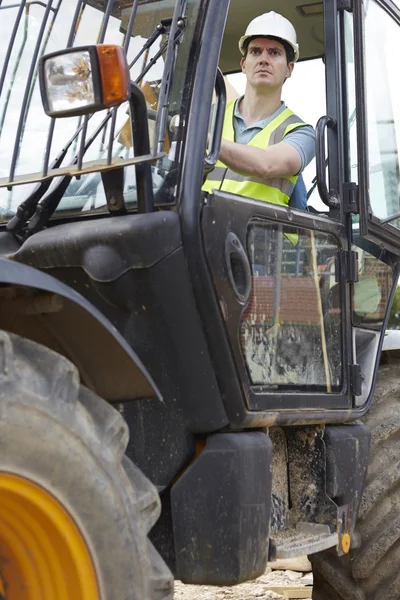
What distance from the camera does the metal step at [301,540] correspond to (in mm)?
2918

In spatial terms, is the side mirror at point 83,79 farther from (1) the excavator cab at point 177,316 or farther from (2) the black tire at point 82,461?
(2) the black tire at point 82,461

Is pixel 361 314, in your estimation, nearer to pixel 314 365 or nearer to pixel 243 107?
pixel 314 365

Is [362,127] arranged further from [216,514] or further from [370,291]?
[216,514]

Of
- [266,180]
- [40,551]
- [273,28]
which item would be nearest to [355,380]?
[266,180]

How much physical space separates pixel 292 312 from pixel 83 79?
3.87 ft

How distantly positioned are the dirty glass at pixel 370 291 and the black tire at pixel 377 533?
38 cm

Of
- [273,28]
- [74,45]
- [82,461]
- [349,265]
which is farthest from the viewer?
[273,28]

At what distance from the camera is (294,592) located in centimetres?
480

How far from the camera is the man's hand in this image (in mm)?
3084

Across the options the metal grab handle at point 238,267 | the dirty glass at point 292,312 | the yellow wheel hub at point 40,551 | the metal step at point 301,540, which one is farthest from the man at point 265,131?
the yellow wheel hub at point 40,551

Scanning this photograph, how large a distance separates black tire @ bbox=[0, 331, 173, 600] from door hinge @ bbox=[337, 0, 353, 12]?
195 cm

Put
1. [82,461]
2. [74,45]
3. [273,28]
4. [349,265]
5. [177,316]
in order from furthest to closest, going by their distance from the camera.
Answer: [273,28], [349,265], [74,45], [177,316], [82,461]

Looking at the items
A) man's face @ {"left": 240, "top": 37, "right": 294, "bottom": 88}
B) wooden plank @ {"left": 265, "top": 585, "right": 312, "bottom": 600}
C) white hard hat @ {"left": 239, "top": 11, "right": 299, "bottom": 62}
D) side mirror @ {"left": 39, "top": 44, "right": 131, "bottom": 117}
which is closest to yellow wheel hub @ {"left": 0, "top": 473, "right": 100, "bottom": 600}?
side mirror @ {"left": 39, "top": 44, "right": 131, "bottom": 117}

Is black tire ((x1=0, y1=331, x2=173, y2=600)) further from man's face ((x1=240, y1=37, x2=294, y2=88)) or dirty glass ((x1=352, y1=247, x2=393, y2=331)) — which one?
man's face ((x1=240, y1=37, x2=294, y2=88))
